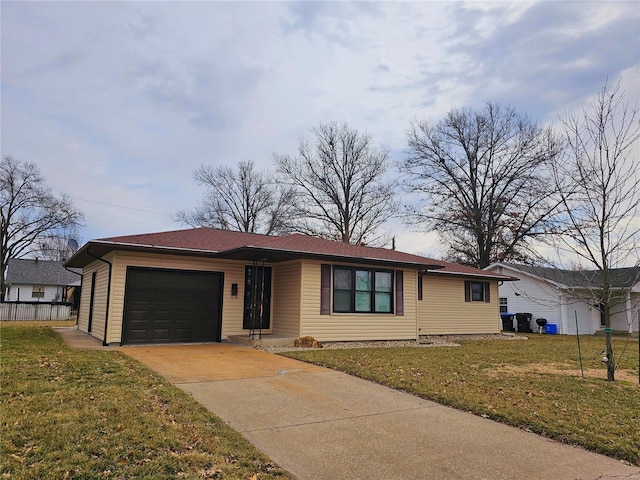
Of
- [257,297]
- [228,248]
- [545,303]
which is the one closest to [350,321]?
[257,297]

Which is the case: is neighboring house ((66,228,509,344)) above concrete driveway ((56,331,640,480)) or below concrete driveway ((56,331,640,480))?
above

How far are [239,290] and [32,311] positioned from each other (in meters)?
19.1

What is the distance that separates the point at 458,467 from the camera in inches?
147

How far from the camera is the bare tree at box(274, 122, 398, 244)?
107ft

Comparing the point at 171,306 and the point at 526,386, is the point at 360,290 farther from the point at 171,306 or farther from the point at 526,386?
the point at 526,386

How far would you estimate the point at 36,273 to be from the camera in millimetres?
38625

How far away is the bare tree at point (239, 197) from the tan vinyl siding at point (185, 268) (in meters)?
23.5

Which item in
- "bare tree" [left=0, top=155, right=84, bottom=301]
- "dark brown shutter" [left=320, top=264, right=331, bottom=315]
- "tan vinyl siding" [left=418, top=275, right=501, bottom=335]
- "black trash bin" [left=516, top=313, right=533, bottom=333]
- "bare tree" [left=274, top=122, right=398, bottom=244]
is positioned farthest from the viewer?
"bare tree" [left=0, top=155, right=84, bottom=301]

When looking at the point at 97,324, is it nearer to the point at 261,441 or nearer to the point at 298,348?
the point at 298,348

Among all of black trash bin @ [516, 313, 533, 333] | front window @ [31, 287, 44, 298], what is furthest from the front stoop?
front window @ [31, 287, 44, 298]

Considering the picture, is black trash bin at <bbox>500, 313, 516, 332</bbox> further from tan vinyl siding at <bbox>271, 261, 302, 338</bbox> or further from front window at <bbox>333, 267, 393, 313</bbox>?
tan vinyl siding at <bbox>271, 261, 302, 338</bbox>

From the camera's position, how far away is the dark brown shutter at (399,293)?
13969 mm

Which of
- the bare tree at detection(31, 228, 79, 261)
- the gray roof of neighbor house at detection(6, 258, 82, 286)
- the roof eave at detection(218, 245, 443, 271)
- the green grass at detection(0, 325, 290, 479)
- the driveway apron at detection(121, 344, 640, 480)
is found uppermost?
the bare tree at detection(31, 228, 79, 261)

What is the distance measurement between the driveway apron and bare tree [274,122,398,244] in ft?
84.2
